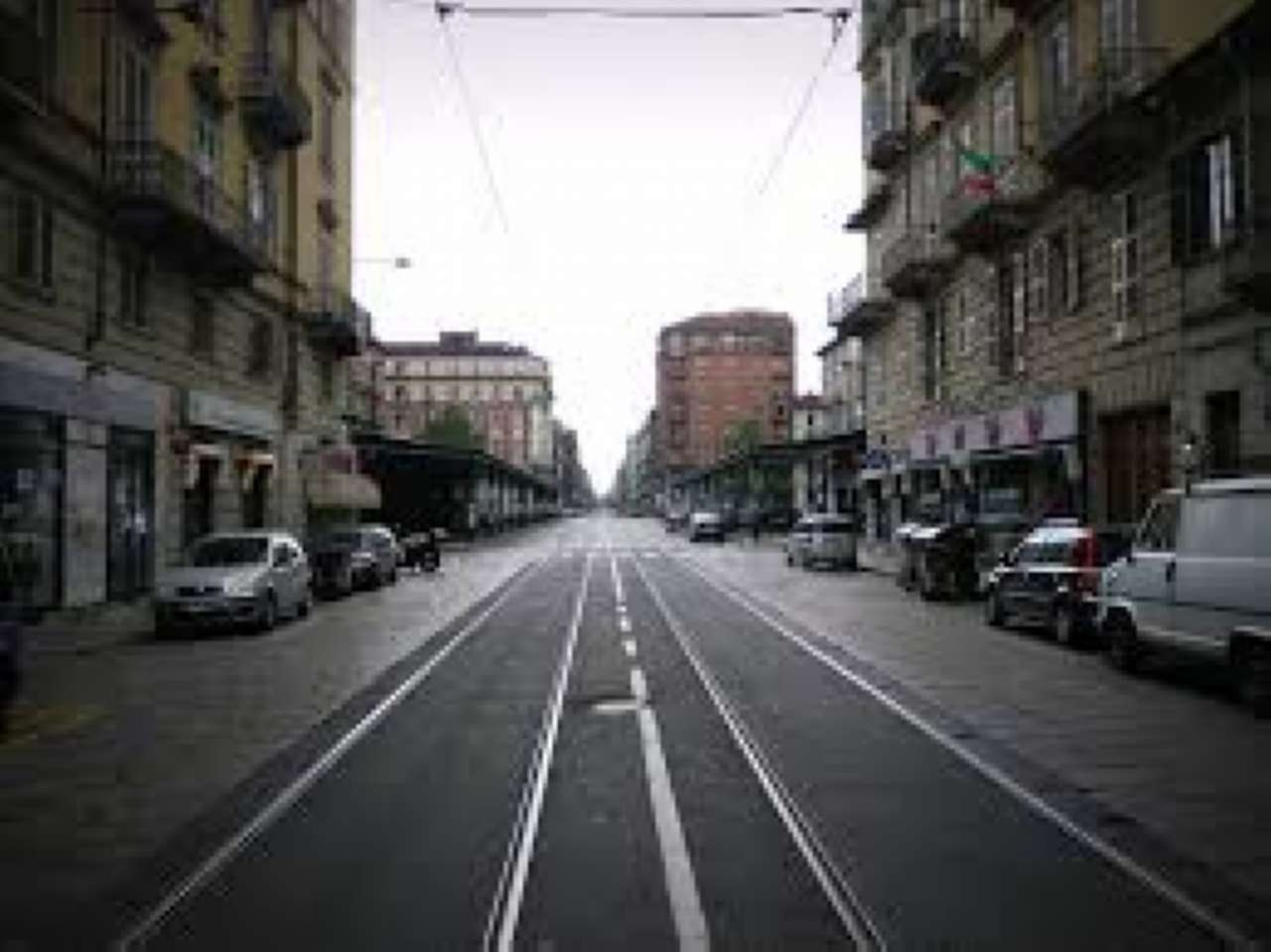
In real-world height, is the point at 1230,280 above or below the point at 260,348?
below

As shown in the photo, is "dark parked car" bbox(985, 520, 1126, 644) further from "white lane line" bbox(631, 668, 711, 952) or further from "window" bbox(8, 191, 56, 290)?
"window" bbox(8, 191, 56, 290)

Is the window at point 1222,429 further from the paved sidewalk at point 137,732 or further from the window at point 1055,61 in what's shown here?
the paved sidewalk at point 137,732

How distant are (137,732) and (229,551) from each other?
40.9ft

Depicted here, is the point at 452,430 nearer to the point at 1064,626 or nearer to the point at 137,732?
the point at 1064,626

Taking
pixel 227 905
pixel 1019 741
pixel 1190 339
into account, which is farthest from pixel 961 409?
pixel 227 905

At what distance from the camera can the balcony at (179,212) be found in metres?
27.2

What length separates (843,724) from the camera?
1286cm

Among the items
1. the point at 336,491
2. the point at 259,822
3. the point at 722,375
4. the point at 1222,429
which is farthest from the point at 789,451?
the point at 722,375

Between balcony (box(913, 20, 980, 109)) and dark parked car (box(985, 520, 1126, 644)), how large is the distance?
18680 millimetres

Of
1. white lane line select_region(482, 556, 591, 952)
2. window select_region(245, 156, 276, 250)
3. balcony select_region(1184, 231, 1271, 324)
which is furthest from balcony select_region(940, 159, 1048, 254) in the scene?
white lane line select_region(482, 556, 591, 952)

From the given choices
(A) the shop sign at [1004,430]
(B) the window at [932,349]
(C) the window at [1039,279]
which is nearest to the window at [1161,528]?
(A) the shop sign at [1004,430]

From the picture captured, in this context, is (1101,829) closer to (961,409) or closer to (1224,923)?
(1224,923)

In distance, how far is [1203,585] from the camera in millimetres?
14398

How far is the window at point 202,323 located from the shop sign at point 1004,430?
17.6 metres
